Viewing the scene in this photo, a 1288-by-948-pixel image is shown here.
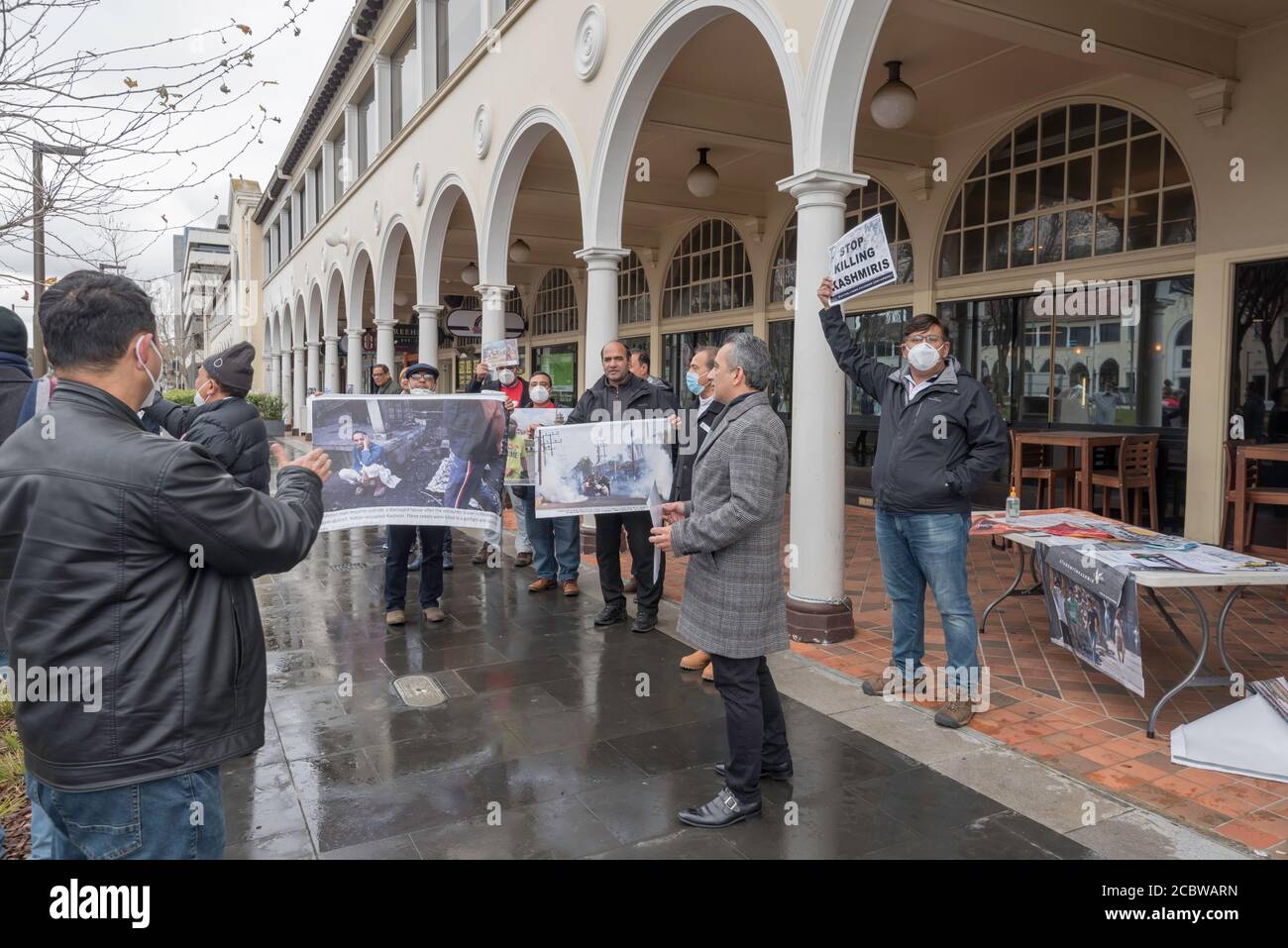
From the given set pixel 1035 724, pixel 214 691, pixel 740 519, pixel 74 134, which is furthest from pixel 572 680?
pixel 74 134

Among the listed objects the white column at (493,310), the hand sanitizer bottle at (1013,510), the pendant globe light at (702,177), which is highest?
the pendant globe light at (702,177)

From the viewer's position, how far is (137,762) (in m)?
1.83

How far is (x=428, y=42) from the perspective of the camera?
14430 millimetres

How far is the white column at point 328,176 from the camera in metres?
22.3

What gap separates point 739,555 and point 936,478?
55.9 inches

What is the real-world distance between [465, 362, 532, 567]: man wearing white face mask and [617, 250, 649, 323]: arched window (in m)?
8.52

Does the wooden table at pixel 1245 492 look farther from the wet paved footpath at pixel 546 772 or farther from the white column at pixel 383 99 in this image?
the white column at pixel 383 99

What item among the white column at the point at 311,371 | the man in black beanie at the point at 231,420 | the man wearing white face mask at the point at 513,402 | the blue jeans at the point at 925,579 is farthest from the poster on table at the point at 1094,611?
the white column at the point at 311,371

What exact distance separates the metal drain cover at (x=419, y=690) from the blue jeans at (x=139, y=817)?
2.66 m

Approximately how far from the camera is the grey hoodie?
414cm

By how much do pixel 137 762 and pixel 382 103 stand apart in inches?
708

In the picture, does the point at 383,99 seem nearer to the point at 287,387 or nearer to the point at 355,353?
the point at 355,353

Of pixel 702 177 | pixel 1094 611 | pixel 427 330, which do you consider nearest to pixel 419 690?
pixel 1094 611

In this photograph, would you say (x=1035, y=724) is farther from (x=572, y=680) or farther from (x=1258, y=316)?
(x=1258, y=316)
